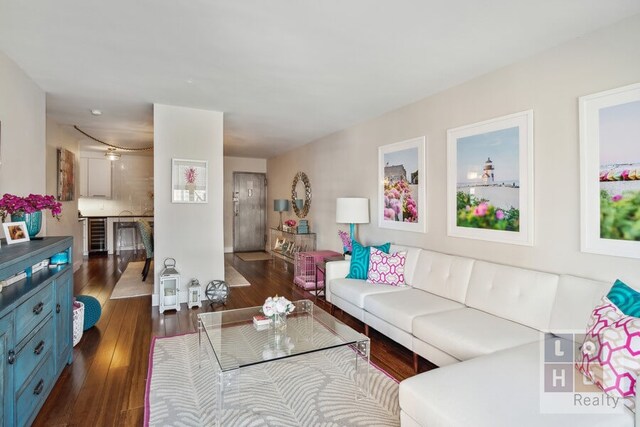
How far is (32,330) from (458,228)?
328 cm

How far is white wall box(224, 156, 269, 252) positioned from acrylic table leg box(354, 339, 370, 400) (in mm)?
6438

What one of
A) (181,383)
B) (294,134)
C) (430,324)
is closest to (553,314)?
(430,324)

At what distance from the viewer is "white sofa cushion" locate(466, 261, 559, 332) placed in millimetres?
2221

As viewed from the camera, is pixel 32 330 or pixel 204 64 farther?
pixel 204 64

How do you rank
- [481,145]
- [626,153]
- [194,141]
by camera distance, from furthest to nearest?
[194,141] < [481,145] < [626,153]

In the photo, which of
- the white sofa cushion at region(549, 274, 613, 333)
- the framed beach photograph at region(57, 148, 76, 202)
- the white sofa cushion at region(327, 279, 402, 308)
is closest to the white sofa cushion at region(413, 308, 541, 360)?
the white sofa cushion at region(549, 274, 613, 333)

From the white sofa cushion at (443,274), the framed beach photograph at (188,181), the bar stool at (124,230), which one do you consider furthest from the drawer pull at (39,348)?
the bar stool at (124,230)

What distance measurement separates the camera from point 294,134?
18.3ft

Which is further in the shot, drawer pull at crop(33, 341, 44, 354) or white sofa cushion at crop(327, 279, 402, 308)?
white sofa cushion at crop(327, 279, 402, 308)

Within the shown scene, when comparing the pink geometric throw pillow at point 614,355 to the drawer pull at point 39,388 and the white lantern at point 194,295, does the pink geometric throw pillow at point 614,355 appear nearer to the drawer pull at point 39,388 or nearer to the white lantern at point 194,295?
the drawer pull at point 39,388

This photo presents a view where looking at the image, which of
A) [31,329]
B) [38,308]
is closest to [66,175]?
[38,308]

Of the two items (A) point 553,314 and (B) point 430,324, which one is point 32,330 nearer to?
(B) point 430,324

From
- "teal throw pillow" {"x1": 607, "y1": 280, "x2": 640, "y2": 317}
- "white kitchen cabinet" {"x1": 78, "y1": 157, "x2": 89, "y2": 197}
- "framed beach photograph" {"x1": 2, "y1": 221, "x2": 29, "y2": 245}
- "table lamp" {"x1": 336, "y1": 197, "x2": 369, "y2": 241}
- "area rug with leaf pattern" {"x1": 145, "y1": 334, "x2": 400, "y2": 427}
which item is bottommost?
"area rug with leaf pattern" {"x1": 145, "y1": 334, "x2": 400, "y2": 427}

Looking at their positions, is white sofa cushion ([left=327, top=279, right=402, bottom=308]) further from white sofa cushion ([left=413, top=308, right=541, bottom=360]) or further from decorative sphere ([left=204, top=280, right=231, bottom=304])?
decorative sphere ([left=204, top=280, right=231, bottom=304])
